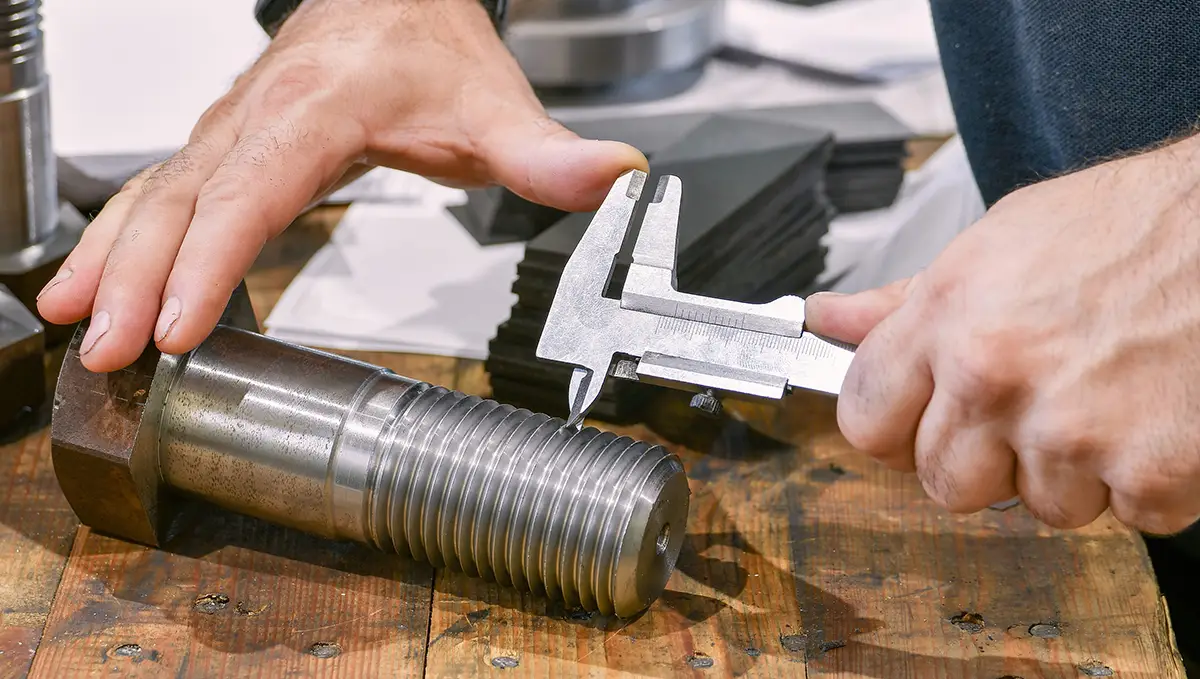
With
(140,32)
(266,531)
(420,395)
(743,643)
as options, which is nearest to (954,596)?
(743,643)

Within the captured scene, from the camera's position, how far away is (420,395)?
101 centimetres

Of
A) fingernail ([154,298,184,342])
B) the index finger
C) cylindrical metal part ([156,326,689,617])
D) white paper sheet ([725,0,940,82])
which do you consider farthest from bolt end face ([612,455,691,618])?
white paper sheet ([725,0,940,82])

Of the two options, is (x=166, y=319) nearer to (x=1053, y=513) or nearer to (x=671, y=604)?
(x=671, y=604)

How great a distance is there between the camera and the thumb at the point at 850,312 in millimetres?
903

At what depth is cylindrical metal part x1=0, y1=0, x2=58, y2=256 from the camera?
49.6 inches

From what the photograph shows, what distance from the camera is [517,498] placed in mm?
944

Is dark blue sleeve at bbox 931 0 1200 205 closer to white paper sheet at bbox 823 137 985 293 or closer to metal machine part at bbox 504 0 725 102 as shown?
white paper sheet at bbox 823 137 985 293

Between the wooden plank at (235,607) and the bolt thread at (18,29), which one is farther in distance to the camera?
the bolt thread at (18,29)

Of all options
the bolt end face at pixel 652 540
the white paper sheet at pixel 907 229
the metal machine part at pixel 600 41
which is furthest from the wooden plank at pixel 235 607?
the metal machine part at pixel 600 41

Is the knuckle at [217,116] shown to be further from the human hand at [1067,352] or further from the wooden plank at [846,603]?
the human hand at [1067,352]

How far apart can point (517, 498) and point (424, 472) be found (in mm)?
76

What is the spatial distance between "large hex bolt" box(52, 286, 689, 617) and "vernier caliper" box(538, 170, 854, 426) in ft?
0.23

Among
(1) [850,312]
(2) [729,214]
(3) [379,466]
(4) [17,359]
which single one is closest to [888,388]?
(1) [850,312]

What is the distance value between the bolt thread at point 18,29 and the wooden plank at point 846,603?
0.70 m
